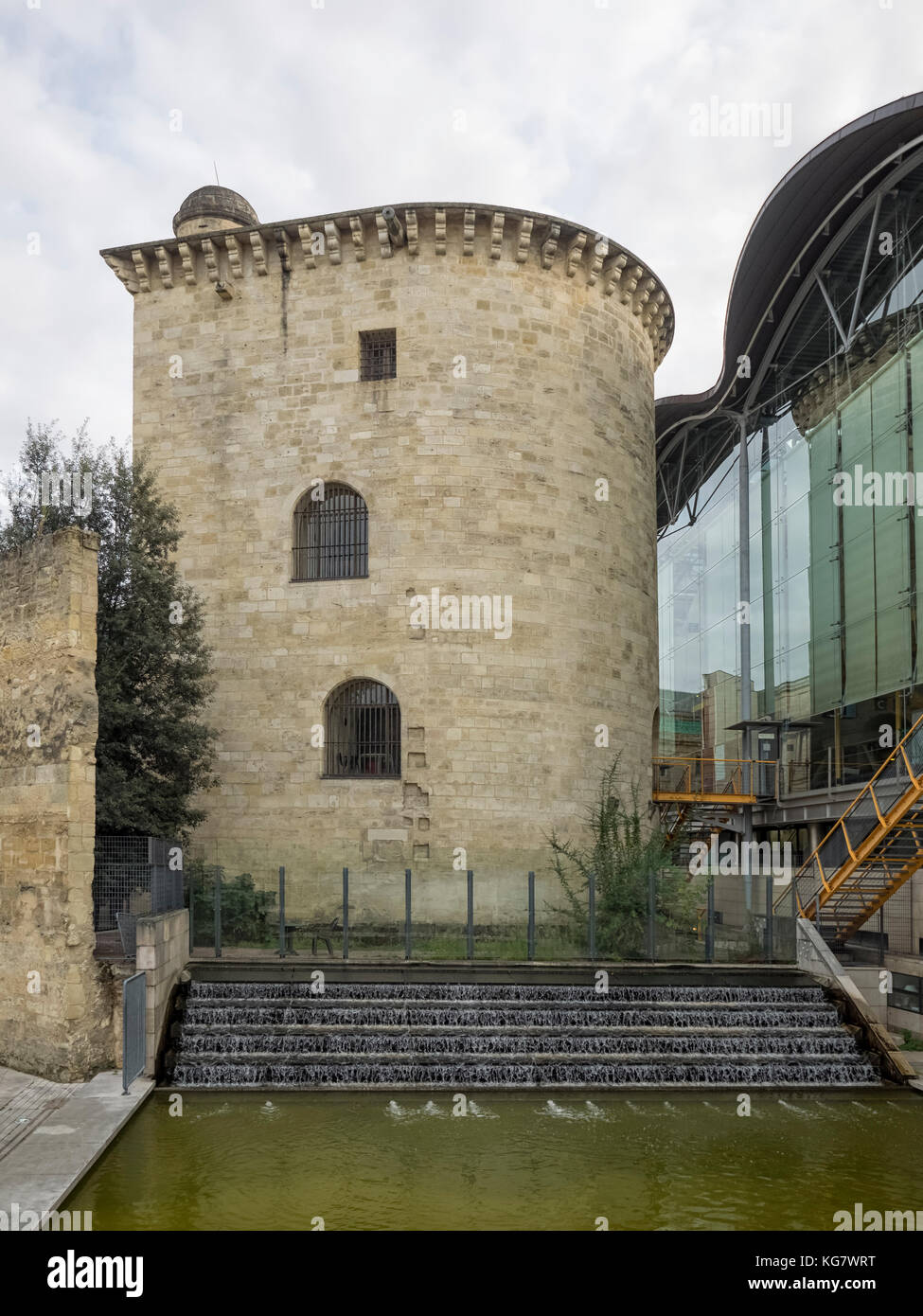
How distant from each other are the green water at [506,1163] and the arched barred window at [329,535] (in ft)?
36.3

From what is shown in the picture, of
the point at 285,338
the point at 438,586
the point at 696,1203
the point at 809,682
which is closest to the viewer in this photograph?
the point at 696,1203

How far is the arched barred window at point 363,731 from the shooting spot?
20281 mm

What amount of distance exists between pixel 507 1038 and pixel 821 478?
17.5 meters

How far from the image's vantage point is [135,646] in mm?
17438

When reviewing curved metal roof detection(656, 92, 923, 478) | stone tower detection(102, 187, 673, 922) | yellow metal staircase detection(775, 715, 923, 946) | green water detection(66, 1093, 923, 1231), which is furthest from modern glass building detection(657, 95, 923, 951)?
green water detection(66, 1093, 923, 1231)

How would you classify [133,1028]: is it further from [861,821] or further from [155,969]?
[861,821]

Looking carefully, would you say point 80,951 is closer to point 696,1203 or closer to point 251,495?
point 696,1203

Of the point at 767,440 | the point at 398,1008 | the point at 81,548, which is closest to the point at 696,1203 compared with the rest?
the point at 398,1008

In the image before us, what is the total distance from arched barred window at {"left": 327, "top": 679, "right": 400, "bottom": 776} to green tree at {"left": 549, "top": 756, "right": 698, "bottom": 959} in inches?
136

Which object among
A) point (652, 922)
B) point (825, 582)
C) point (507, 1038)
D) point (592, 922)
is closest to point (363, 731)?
point (592, 922)

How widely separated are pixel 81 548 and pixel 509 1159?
7835 mm

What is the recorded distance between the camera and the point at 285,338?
854 inches

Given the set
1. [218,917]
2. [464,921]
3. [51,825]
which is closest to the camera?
[51,825]

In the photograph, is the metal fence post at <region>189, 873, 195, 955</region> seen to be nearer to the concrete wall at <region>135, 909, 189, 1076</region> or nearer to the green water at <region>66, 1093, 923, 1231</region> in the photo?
the concrete wall at <region>135, 909, 189, 1076</region>
